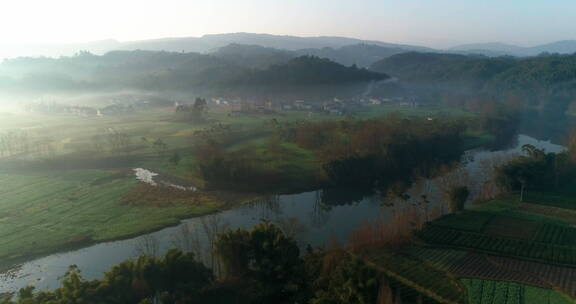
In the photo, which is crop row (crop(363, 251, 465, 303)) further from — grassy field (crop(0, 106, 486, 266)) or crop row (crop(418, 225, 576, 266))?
grassy field (crop(0, 106, 486, 266))

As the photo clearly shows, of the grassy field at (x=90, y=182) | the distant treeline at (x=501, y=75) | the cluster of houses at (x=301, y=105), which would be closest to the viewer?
the grassy field at (x=90, y=182)

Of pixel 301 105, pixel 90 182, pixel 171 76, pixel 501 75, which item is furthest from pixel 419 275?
pixel 501 75

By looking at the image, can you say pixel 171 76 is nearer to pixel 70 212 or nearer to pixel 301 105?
pixel 301 105

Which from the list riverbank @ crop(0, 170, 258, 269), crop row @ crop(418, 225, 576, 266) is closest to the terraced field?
crop row @ crop(418, 225, 576, 266)

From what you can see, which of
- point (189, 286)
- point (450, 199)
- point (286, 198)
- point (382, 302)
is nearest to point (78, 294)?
point (189, 286)

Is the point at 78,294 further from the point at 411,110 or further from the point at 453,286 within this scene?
the point at 411,110

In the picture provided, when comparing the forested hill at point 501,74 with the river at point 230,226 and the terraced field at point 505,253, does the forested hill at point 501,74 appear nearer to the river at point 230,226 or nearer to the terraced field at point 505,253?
the river at point 230,226

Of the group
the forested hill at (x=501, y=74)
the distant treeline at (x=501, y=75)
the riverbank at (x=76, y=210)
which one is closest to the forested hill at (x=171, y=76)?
the distant treeline at (x=501, y=75)
